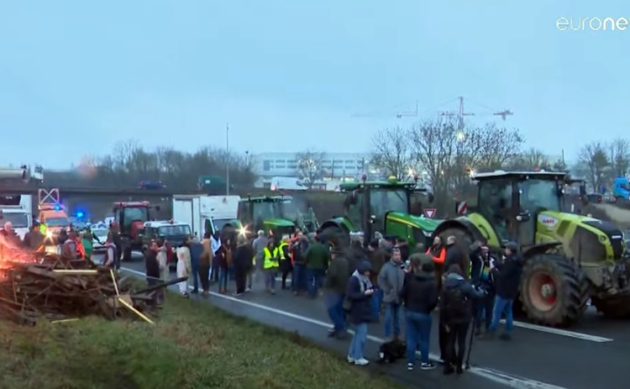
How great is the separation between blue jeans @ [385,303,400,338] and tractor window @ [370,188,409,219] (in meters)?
8.68

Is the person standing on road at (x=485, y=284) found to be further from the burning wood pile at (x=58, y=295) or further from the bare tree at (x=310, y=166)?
the bare tree at (x=310, y=166)

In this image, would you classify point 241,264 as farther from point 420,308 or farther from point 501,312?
point 420,308

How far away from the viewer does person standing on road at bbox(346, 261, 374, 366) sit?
11734 mm

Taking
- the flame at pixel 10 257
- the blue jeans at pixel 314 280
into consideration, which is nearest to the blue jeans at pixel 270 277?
the blue jeans at pixel 314 280

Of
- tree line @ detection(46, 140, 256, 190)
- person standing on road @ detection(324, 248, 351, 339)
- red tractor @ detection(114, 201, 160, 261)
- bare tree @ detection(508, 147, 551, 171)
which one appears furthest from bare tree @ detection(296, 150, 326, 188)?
person standing on road @ detection(324, 248, 351, 339)

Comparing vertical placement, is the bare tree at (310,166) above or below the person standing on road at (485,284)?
above

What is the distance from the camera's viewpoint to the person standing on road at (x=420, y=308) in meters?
11.3

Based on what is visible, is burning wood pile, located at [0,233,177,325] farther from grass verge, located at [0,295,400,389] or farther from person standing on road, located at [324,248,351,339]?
person standing on road, located at [324,248,351,339]

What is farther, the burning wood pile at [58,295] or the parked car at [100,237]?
the parked car at [100,237]

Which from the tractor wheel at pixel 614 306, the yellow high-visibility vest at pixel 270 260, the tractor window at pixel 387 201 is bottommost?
the tractor wheel at pixel 614 306

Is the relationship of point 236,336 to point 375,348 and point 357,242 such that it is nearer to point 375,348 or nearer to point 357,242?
point 375,348

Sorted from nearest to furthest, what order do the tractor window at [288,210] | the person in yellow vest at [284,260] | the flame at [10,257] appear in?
the flame at [10,257], the person in yellow vest at [284,260], the tractor window at [288,210]

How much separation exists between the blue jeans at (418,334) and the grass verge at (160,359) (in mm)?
807

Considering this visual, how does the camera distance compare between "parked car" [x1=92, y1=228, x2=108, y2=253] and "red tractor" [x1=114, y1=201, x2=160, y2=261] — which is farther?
"red tractor" [x1=114, y1=201, x2=160, y2=261]
